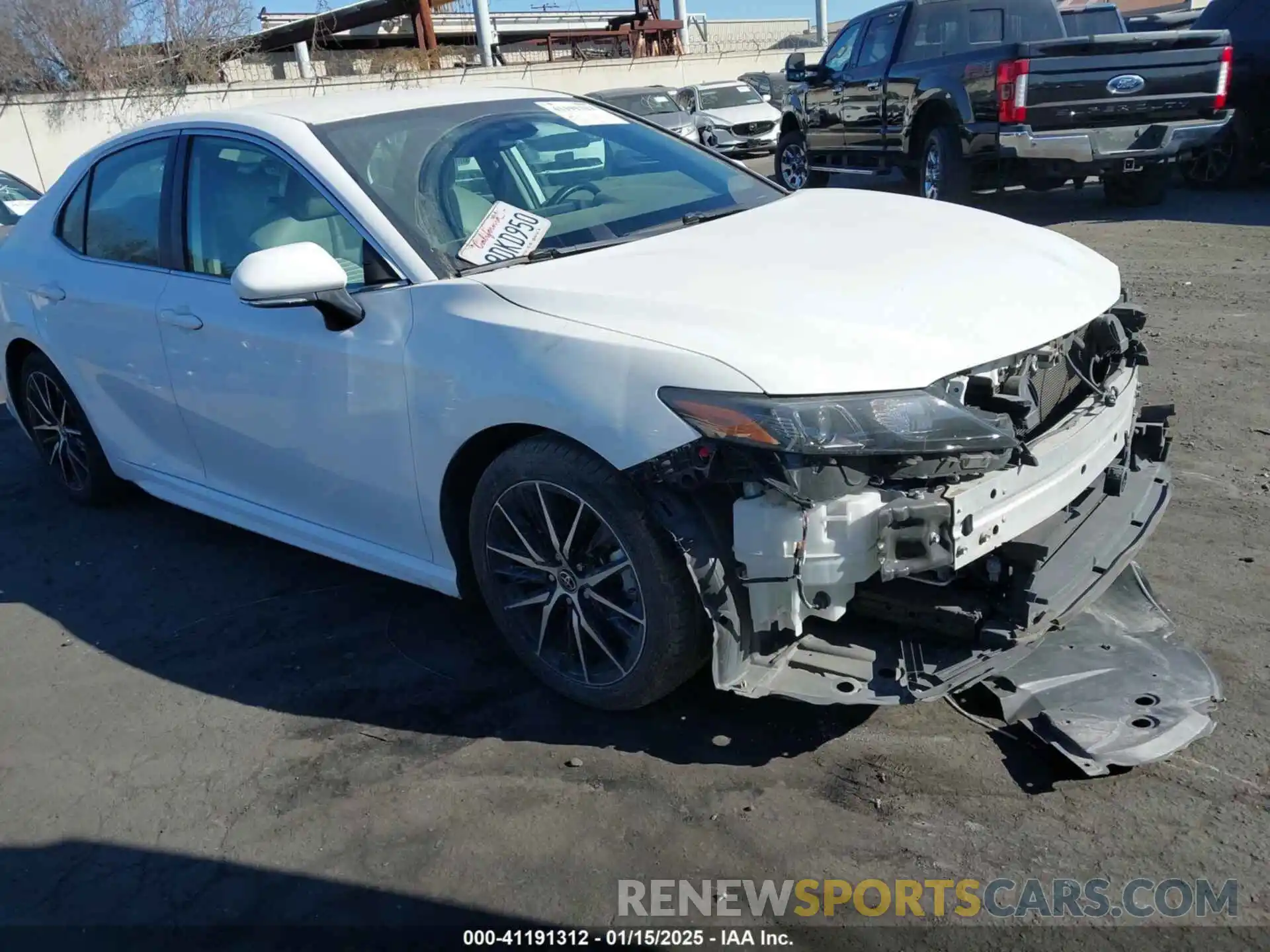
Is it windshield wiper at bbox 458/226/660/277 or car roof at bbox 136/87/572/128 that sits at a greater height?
car roof at bbox 136/87/572/128

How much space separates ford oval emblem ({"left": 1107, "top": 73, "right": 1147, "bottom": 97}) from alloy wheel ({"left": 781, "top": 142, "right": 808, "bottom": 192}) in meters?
4.85

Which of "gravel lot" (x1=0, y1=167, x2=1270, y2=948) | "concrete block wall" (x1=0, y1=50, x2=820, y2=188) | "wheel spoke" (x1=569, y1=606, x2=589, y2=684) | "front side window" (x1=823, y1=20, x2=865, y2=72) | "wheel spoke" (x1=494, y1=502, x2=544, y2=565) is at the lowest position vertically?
"gravel lot" (x1=0, y1=167, x2=1270, y2=948)

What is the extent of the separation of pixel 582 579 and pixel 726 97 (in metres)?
22.2

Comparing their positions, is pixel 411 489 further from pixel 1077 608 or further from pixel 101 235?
pixel 101 235

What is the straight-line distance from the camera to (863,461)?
8.73 ft

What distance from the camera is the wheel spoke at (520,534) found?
3277 millimetres

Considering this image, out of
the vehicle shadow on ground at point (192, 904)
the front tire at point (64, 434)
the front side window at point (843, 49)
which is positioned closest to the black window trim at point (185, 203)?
the front tire at point (64, 434)

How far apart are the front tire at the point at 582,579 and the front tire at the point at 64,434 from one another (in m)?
2.76

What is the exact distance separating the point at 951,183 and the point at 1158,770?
28.7 ft

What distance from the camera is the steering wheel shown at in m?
3.91

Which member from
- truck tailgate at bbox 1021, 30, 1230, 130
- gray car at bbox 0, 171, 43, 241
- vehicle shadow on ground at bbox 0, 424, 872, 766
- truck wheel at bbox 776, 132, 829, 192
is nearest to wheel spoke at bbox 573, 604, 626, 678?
vehicle shadow on ground at bbox 0, 424, 872, 766

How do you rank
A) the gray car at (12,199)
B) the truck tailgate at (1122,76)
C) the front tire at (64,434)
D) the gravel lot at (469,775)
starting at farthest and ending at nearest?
the gray car at (12,199) < the truck tailgate at (1122,76) < the front tire at (64,434) < the gravel lot at (469,775)

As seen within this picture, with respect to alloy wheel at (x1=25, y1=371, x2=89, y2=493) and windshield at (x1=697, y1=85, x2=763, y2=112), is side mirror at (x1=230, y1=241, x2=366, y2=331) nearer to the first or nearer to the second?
alloy wheel at (x1=25, y1=371, x2=89, y2=493)

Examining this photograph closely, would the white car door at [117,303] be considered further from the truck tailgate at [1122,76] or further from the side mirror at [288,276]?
the truck tailgate at [1122,76]
